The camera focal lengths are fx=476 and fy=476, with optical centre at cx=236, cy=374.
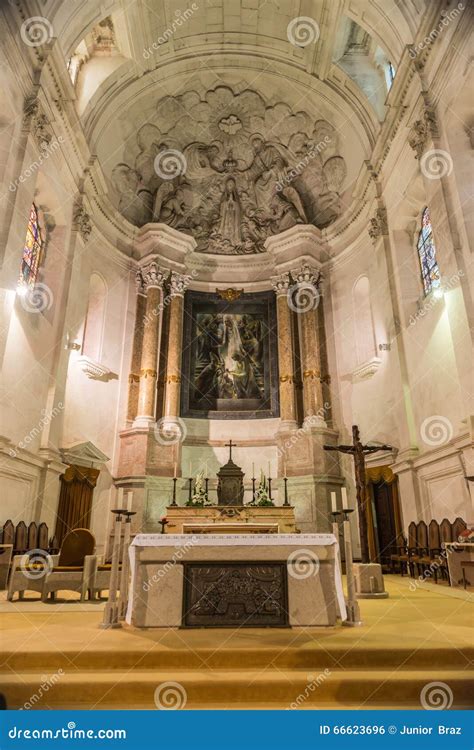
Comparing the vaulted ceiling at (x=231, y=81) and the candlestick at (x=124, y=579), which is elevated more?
the vaulted ceiling at (x=231, y=81)

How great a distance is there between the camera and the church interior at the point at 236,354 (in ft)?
13.4

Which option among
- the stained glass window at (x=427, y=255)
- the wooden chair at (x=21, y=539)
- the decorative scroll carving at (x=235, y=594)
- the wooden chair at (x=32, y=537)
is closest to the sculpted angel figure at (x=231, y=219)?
the stained glass window at (x=427, y=255)

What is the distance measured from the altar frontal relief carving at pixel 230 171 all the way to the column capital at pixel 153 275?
1.79 metres

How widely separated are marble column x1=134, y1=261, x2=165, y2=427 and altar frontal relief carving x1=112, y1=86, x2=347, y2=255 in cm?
210

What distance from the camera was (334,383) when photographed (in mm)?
14258

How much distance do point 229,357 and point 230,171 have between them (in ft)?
21.2

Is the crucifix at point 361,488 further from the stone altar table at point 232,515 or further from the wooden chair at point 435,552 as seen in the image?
the stone altar table at point 232,515

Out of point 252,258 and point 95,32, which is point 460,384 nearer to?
point 252,258

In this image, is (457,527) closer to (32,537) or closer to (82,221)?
(32,537)

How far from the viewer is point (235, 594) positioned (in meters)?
4.68

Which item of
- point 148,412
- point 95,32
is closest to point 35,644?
point 148,412

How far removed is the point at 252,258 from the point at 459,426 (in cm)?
954

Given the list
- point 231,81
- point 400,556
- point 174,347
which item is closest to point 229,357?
point 174,347

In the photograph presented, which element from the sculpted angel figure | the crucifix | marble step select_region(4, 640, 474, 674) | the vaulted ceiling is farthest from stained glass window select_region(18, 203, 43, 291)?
marble step select_region(4, 640, 474, 674)
